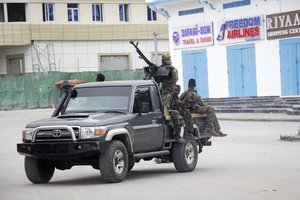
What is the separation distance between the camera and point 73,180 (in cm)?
1474

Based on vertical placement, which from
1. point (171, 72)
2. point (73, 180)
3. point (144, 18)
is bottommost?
point (73, 180)

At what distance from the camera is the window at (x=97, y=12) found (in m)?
62.2

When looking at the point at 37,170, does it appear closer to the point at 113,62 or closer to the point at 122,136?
the point at 122,136

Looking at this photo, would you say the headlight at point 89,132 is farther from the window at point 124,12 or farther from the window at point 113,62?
the window at point 124,12

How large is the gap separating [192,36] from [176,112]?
85.0 ft

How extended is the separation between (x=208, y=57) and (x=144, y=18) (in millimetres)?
25033

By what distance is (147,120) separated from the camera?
573 inches

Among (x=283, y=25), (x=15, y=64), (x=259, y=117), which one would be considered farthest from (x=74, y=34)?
(x=259, y=117)

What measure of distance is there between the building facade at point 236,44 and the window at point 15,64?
20.8 metres

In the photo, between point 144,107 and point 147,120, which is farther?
point 147,120

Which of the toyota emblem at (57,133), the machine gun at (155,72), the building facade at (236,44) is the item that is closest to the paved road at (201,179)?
the toyota emblem at (57,133)

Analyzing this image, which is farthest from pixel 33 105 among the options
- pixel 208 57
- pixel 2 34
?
pixel 208 57

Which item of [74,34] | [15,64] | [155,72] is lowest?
[155,72]

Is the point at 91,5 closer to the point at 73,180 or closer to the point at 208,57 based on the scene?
the point at 208,57
